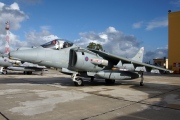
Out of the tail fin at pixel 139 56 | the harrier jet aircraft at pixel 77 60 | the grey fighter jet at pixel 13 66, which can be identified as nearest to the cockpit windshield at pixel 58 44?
the harrier jet aircraft at pixel 77 60

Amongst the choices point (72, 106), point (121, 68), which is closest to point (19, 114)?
point (72, 106)

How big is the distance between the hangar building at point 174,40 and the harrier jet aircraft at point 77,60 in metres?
22.6

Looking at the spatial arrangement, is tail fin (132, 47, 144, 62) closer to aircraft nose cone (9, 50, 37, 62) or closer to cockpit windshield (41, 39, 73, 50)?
cockpit windshield (41, 39, 73, 50)

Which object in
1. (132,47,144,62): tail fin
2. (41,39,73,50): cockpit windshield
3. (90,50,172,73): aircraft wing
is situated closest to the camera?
Answer: (41,39,73,50): cockpit windshield

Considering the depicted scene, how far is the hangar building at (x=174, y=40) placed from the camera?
1188 inches

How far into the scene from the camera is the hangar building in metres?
30.2

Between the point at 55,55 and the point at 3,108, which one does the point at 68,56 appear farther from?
the point at 3,108

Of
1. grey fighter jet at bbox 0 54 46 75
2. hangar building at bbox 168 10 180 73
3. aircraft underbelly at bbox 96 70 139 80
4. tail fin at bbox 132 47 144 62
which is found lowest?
aircraft underbelly at bbox 96 70 139 80

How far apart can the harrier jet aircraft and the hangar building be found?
74.0ft

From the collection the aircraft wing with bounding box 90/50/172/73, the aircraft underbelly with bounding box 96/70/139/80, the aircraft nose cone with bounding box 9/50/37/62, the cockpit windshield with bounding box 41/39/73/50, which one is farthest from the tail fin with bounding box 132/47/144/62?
the aircraft nose cone with bounding box 9/50/37/62

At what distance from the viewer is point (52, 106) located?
515 centimetres

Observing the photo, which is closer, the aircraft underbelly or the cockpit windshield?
the cockpit windshield

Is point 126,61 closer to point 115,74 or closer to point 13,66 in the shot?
point 115,74

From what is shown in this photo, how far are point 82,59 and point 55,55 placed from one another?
4.72 feet
